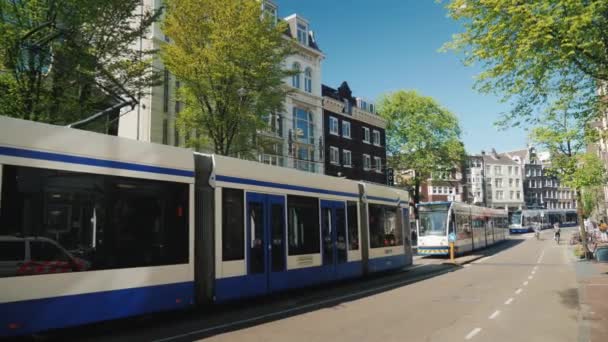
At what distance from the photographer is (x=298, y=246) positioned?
41.5ft

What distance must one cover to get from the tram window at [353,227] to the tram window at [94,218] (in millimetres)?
7241

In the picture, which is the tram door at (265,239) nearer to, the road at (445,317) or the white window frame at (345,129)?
the road at (445,317)

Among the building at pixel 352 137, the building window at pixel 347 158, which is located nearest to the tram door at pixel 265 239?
the building at pixel 352 137

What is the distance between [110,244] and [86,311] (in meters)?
1.12

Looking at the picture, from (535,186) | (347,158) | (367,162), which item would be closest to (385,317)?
(347,158)

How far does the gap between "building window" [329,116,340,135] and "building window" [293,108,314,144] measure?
3.34 metres

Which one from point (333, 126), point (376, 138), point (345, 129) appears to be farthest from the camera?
point (376, 138)

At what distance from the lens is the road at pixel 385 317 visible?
808cm

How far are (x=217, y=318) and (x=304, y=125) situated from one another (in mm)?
33538

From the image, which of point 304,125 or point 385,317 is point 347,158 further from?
point 385,317

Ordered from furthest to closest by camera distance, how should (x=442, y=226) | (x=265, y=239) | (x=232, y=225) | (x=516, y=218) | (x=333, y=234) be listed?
(x=516, y=218), (x=442, y=226), (x=333, y=234), (x=265, y=239), (x=232, y=225)

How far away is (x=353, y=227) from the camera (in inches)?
616

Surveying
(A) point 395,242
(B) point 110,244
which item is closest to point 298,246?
(B) point 110,244

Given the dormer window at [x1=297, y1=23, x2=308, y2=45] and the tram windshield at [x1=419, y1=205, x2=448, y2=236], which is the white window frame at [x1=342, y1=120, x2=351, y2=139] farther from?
the tram windshield at [x1=419, y1=205, x2=448, y2=236]
